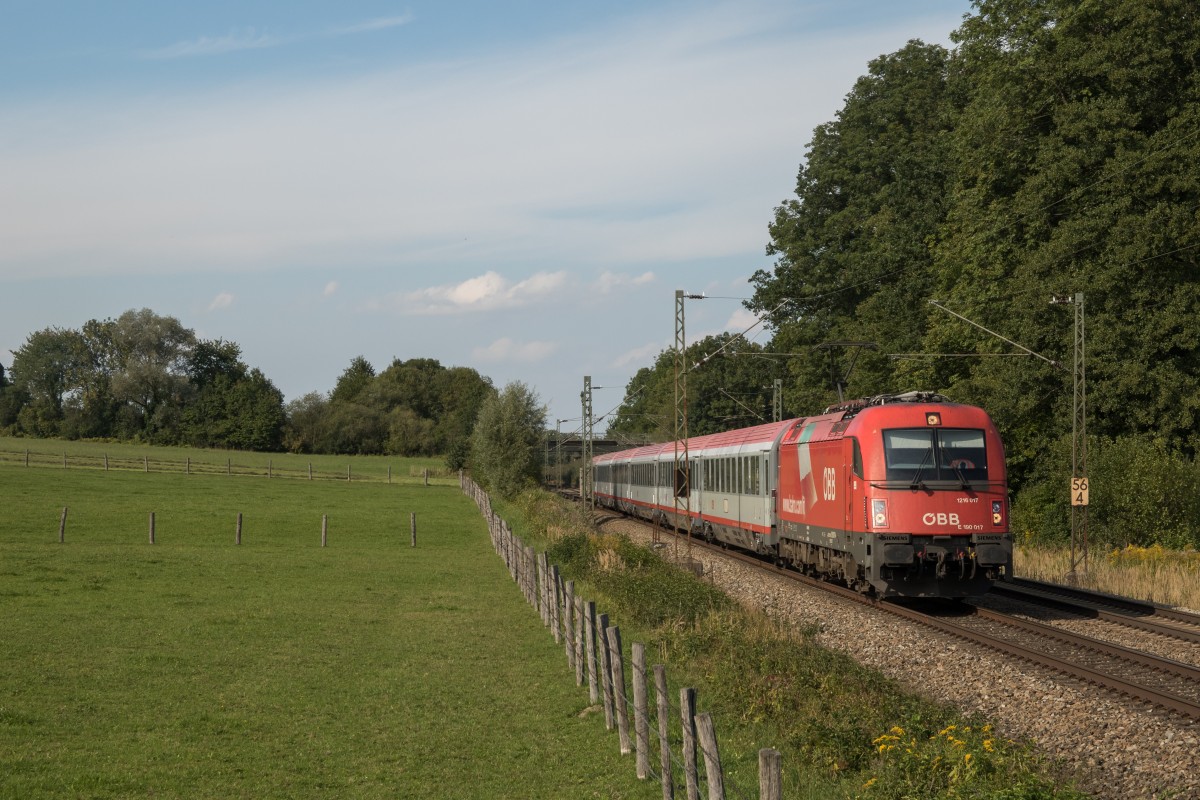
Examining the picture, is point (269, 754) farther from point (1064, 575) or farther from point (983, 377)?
Result: point (983, 377)

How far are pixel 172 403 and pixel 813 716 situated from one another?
4798 inches

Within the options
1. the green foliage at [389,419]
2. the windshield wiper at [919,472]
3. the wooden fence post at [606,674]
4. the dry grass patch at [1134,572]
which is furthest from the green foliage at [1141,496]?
the green foliage at [389,419]

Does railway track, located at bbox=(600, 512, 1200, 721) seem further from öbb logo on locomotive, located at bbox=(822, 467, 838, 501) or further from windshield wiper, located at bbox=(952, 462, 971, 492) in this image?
windshield wiper, located at bbox=(952, 462, 971, 492)

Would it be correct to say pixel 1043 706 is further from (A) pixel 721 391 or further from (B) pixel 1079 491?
(A) pixel 721 391

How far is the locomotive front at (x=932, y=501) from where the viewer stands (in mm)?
20109

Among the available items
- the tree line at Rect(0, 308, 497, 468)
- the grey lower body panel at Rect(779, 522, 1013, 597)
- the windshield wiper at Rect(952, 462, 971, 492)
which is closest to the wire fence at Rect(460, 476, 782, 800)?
the grey lower body panel at Rect(779, 522, 1013, 597)

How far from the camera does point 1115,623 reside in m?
19.1

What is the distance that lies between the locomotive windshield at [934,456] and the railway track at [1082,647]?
228cm

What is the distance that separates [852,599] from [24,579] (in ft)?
55.4

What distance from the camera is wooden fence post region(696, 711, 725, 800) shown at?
7430 millimetres

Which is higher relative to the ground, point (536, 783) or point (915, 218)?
point (915, 218)

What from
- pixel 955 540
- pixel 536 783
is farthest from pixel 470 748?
pixel 955 540

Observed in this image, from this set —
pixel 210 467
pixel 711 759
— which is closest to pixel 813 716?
pixel 711 759

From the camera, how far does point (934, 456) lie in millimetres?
20438
